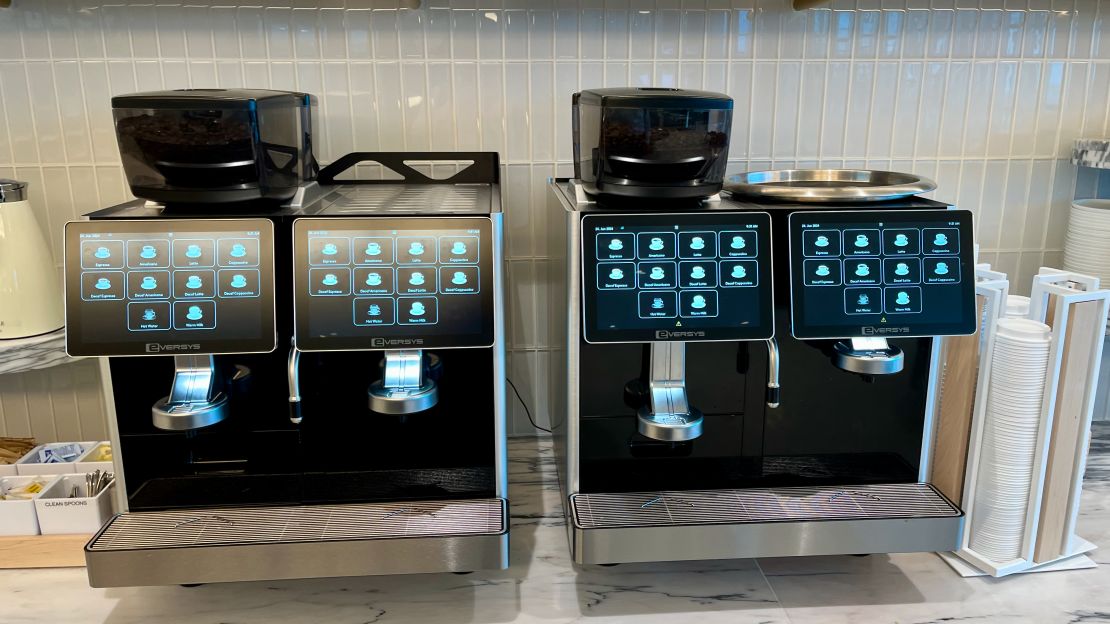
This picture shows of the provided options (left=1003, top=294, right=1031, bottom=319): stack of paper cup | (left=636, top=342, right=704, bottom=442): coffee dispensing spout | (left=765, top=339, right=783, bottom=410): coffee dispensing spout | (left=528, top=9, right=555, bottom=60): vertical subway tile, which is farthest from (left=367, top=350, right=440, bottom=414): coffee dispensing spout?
(left=1003, top=294, right=1031, bottom=319): stack of paper cup

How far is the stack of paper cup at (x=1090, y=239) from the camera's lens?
4.39 ft

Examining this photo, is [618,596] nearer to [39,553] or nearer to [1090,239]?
[39,553]

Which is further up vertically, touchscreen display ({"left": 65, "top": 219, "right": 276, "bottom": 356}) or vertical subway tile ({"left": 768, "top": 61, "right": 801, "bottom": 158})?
vertical subway tile ({"left": 768, "top": 61, "right": 801, "bottom": 158})

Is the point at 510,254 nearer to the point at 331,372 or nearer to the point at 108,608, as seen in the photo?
the point at 331,372

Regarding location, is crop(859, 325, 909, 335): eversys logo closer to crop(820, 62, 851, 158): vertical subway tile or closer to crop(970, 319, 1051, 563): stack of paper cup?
crop(970, 319, 1051, 563): stack of paper cup

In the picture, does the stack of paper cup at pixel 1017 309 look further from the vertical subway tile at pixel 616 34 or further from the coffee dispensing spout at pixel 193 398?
the coffee dispensing spout at pixel 193 398

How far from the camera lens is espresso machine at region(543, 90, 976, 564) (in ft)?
2.94

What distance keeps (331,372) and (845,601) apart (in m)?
0.68

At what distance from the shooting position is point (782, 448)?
1.02 meters

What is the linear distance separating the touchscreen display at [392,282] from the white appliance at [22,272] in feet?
1.71

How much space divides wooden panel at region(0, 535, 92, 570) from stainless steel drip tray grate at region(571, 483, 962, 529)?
66cm

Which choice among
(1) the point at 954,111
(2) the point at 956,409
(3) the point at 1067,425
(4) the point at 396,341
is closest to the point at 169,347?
(4) the point at 396,341

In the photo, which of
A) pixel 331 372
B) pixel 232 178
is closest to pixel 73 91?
pixel 232 178

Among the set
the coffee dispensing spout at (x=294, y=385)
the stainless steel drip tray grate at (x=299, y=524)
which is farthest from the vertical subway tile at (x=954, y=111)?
the coffee dispensing spout at (x=294, y=385)
